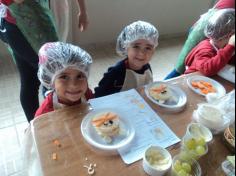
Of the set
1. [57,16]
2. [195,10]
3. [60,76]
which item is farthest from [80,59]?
[195,10]

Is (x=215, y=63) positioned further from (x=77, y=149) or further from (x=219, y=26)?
(x=77, y=149)

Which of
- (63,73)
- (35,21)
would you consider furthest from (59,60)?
(35,21)

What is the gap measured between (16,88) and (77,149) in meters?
1.62

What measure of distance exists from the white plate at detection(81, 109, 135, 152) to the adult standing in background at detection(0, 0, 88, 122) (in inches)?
21.6

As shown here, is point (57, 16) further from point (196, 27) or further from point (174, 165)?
point (174, 165)

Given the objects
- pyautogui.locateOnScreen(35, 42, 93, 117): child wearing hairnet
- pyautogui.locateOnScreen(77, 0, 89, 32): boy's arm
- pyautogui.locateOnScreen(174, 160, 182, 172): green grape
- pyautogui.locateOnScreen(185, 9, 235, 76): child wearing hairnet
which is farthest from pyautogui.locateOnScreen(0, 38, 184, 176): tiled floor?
pyautogui.locateOnScreen(185, 9, 235, 76): child wearing hairnet

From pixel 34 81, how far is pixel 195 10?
100 inches

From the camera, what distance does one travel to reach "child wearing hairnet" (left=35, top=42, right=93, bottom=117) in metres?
1.13

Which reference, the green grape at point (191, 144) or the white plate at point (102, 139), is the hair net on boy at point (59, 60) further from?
the green grape at point (191, 144)

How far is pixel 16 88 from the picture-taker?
7.62 feet

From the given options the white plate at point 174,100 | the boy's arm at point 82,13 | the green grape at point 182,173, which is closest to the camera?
the green grape at point 182,173

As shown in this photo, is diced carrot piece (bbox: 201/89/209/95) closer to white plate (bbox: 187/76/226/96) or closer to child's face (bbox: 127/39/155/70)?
white plate (bbox: 187/76/226/96)

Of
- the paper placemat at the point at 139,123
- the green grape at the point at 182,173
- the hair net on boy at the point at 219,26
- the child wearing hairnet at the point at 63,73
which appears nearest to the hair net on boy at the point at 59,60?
the child wearing hairnet at the point at 63,73

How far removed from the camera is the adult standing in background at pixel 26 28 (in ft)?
4.10
